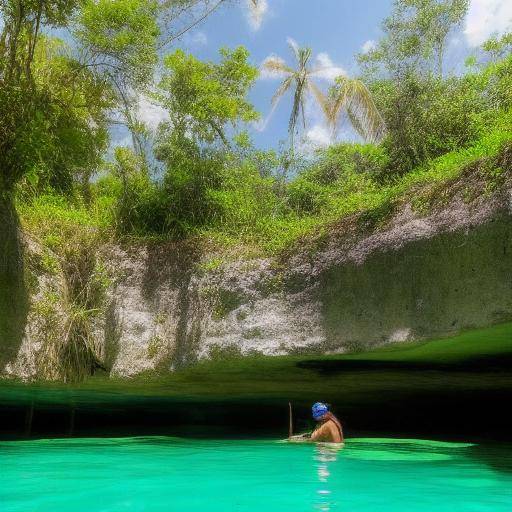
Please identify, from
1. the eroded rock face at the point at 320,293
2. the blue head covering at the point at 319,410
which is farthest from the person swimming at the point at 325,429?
the eroded rock face at the point at 320,293

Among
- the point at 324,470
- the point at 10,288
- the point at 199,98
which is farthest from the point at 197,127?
the point at 324,470

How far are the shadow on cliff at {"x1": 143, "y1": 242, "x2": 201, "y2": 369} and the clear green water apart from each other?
4.82ft

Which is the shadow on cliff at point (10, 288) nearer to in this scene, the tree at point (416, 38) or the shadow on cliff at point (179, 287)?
the shadow on cliff at point (179, 287)

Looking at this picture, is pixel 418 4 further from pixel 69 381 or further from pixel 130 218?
pixel 69 381

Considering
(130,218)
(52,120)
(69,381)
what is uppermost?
(52,120)

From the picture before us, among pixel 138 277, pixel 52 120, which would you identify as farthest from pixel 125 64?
pixel 138 277

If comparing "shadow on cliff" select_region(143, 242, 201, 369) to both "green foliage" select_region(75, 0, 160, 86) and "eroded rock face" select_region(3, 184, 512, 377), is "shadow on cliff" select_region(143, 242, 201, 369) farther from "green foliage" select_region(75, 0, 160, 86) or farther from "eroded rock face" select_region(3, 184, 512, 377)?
"green foliage" select_region(75, 0, 160, 86)

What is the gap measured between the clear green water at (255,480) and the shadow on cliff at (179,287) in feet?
4.82

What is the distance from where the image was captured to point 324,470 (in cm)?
559

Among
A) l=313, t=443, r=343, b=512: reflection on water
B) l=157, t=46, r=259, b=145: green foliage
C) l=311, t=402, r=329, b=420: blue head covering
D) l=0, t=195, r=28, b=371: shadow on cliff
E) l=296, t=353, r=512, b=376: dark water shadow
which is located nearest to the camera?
l=313, t=443, r=343, b=512: reflection on water

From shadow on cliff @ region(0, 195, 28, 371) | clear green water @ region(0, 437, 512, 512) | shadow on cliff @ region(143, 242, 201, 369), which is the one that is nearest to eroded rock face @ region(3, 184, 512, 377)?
shadow on cliff @ region(143, 242, 201, 369)

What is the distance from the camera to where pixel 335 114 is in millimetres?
17000

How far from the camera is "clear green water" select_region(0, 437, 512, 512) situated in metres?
3.89

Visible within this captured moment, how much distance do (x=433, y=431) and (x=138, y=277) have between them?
9.39 meters
